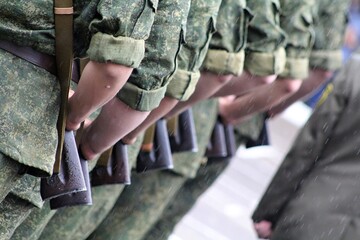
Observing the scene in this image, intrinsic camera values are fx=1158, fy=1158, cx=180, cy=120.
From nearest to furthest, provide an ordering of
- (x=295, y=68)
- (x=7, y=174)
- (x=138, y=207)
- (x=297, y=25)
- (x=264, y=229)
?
(x=7, y=174) → (x=264, y=229) → (x=297, y=25) → (x=295, y=68) → (x=138, y=207)

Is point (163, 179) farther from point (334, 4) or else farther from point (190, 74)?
point (190, 74)

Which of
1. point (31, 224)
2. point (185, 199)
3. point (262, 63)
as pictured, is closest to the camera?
point (31, 224)

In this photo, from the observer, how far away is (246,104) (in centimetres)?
591

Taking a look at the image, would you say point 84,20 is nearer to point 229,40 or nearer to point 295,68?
point 229,40

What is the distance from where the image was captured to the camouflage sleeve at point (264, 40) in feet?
15.9

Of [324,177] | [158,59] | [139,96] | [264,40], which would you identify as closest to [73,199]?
[139,96]

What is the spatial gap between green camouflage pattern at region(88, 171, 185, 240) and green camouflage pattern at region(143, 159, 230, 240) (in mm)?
301

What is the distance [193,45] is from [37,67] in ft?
2.53

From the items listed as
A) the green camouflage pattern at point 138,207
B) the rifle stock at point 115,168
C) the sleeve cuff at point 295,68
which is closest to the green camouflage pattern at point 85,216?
the rifle stock at point 115,168

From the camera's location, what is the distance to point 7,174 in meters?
3.45

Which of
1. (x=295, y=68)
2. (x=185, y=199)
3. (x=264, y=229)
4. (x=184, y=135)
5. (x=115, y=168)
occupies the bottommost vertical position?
(x=185, y=199)

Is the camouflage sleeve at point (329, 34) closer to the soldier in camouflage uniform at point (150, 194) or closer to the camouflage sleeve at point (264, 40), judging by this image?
the soldier in camouflage uniform at point (150, 194)

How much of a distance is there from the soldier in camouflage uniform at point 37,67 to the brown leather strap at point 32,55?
0.01 metres

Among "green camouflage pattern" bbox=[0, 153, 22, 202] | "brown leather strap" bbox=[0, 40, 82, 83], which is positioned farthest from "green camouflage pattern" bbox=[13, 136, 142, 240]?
"brown leather strap" bbox=[0, 40, 82, 83]
